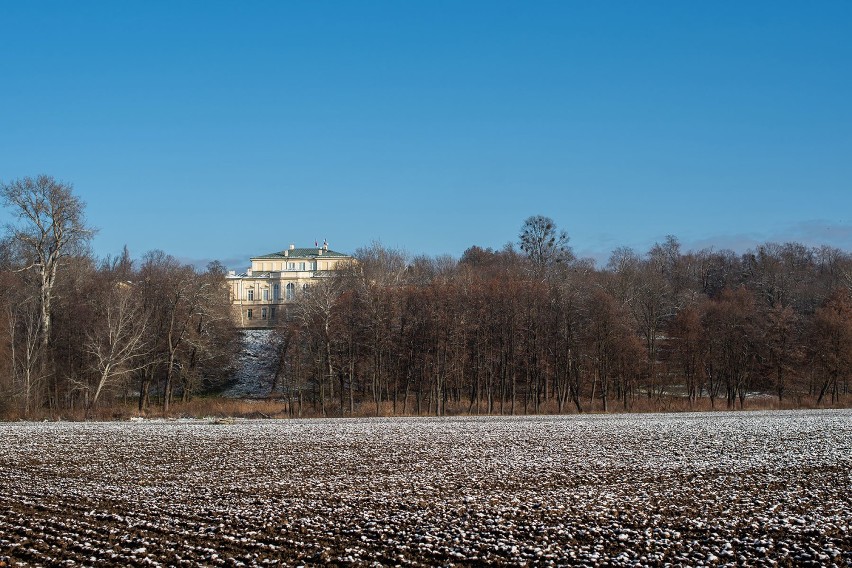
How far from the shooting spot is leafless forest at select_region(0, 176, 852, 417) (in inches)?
2859

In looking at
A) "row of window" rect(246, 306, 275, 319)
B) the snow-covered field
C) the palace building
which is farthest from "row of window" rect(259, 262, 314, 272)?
the snow-covered field

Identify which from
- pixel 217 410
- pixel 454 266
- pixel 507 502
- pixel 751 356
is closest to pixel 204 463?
pixel 507 502

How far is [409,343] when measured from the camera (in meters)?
81.5

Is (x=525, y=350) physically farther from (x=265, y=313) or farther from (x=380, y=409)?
(x=265, y=313)

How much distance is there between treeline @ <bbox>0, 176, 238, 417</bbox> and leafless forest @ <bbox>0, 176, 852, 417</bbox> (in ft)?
0.78

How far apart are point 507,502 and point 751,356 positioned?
72.3 metres

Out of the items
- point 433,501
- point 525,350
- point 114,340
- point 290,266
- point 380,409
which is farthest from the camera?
point 290,266

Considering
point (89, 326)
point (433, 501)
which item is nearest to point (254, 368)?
point (89, 326)

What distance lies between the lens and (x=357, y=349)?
82.4 metres

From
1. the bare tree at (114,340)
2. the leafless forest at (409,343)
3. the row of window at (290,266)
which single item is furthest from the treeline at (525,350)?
the row of window at (290,266)

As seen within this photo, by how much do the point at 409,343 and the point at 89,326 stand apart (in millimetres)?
31896

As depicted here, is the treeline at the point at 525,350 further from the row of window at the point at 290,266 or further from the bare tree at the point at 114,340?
the row of window at the point at 290,266

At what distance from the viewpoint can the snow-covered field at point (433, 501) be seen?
1541 cm

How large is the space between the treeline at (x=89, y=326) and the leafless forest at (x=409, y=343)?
238mm
